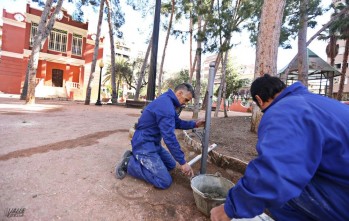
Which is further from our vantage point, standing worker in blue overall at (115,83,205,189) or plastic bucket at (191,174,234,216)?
standing worker in blue overall at (115,83,205,189)

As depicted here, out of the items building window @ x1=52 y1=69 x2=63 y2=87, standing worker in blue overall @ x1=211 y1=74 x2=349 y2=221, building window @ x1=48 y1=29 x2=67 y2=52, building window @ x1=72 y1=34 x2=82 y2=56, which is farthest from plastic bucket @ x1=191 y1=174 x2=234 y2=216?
building window @ x1=72 y1=34 x2=82 y2=56

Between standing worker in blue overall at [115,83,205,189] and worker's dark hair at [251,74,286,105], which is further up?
worker's dark hair at [251,74,286,105]

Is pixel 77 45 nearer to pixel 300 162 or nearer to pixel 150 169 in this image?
pixel 150 169

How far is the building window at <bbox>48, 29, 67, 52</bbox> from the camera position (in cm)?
2186

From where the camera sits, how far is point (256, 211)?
1.10 meters

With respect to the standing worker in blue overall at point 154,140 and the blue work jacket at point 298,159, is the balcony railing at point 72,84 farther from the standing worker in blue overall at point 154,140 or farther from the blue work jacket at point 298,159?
the blue work jacket at point 298,159

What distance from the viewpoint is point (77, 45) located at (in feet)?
76.0

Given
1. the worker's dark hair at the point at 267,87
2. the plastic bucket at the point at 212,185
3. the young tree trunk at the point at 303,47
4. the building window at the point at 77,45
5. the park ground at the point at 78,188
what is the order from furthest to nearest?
the building window at the point at 77,45
the young tree trunk at the point at 303,47
the plastic bucket at the point at 212,185
the park ground at the point at 78,188
the worker's dark hair at the point at 267,87

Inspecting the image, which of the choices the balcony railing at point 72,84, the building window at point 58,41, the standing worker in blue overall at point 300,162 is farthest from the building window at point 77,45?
the standing worker in blue overall at point 300,162

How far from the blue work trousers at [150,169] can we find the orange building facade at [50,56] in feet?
63.8

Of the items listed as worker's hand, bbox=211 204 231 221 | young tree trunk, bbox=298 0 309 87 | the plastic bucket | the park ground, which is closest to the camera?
worker's hand, bbox=211 204 231 221

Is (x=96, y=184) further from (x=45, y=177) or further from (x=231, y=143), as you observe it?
(x=231, y=143)

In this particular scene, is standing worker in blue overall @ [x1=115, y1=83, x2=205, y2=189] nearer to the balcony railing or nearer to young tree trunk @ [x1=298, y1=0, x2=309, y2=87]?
young tree trunk @ [x1=298, y1=0, x2=309, y2=87]

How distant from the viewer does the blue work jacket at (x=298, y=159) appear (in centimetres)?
104
